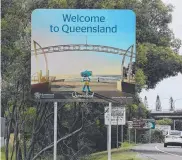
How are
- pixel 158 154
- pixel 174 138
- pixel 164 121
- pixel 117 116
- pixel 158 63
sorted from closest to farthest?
1. pixel 117 116
2. pixel 158 63
3. pixel 158 154
4. pixel 174 138
5. pixel 164 121

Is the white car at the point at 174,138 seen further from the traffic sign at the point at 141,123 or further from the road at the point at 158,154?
the road at the point at 158,154

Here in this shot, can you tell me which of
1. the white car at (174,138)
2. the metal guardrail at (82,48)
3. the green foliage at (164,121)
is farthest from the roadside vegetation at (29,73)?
the green foliage at (164,121)

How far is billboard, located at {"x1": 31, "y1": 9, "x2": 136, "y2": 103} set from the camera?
16859mm

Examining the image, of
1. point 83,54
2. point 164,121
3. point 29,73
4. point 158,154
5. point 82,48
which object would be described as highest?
point 82,48

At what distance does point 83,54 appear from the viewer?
17156 mm

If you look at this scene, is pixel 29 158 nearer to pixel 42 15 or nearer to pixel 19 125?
pixel 19 125

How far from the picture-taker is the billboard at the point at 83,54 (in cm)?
1686

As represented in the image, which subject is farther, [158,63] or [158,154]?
[158,154]

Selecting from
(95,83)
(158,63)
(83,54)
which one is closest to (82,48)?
(83,54)

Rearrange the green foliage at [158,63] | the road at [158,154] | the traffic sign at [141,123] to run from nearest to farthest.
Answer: the green foliage at [158,63] → the road at [158,154] → the traffic sign at [141,123]

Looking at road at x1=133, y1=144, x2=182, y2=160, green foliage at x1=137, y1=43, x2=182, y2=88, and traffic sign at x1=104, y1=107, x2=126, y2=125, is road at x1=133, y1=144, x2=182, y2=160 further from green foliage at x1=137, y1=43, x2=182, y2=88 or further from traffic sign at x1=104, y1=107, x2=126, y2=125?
traffic sign at x1=104, y1=107, x2=126, y2=125

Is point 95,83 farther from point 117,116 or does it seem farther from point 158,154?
point 158,154

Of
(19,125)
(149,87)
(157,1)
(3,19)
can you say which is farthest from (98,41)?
(149,87)

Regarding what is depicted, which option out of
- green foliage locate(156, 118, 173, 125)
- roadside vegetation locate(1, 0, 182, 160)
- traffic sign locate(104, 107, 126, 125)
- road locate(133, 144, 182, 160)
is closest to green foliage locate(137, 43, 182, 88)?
roadside vegetation locate(1, 0, 182, 160)
